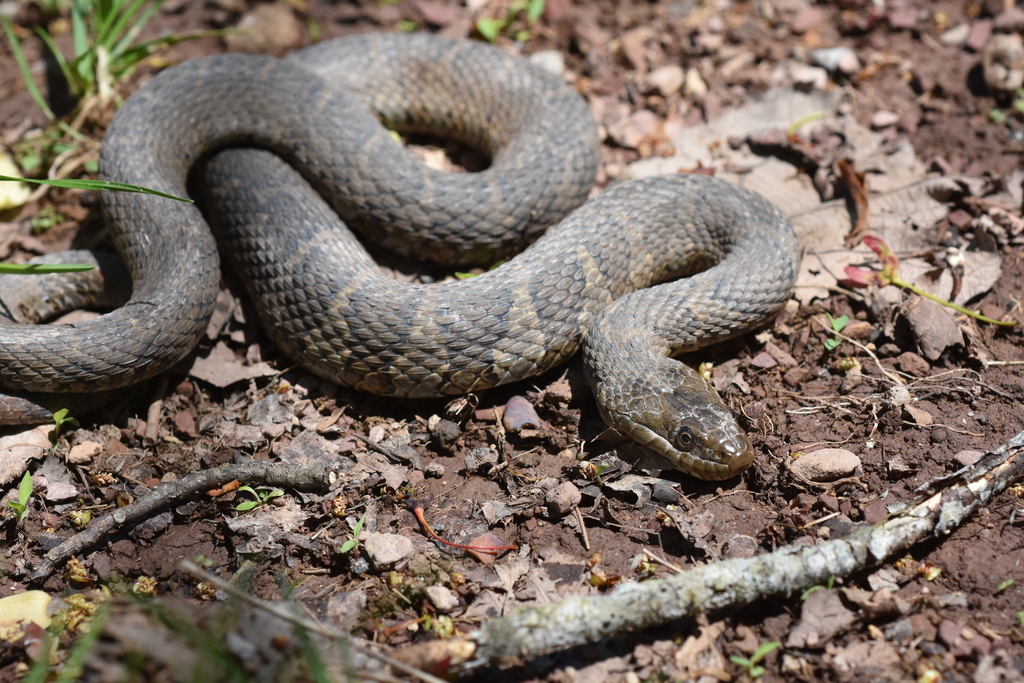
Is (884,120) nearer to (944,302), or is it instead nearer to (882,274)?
(882,274)

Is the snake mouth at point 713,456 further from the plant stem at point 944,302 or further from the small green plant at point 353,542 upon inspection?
the plant stem at point 944,302

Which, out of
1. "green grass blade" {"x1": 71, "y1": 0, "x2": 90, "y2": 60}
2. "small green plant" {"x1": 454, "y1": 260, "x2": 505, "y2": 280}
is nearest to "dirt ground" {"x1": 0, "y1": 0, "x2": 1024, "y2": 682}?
"green grass blade" {"x1": 71, "y1": 0, "x2": 90, "y2": 60}

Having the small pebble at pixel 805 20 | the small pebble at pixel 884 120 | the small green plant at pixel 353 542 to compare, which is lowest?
the small green plant at pixel 353 542

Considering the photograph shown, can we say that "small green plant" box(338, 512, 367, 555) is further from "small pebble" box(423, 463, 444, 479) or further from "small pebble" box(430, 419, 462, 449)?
"small pebble" box(430, 419, 462, 449)

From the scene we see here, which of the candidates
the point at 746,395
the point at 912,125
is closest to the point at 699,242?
the point at 746,395

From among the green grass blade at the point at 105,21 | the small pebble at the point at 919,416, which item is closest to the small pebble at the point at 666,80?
the small pebble at the point at 919,416
